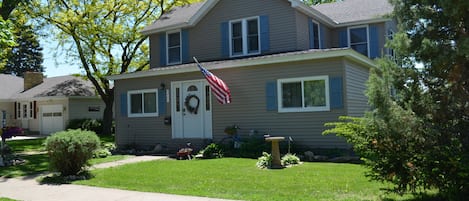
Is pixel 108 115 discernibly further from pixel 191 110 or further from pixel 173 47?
pixel 191 110

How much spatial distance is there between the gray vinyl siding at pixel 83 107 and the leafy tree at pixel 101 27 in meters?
4.04

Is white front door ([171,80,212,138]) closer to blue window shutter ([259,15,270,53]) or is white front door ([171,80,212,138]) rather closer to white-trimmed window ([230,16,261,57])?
white-trimmed window ([230,16,261,57])

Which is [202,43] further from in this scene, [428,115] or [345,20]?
[428,115]

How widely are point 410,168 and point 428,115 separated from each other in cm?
84

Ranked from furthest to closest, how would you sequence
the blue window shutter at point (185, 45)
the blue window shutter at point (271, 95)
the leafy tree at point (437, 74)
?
the blue window shutter at point (185, 45)
the blue window shutter at point (271, 95)
the leafy tree at point (437, 74)

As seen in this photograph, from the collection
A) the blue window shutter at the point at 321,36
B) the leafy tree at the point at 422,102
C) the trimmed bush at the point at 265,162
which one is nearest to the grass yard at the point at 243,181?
the trimmed bush at the point at 265,162

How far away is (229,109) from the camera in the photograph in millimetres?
14820

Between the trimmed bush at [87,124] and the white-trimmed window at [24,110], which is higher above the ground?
the white-trimmed window at [24,110]

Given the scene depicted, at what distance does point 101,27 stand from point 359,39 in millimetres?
14553

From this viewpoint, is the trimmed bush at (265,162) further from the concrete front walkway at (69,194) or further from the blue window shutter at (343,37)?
the blue window shutter at (343,37)

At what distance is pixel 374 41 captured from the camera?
18.0 m

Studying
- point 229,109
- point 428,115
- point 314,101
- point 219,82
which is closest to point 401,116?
point 428,115

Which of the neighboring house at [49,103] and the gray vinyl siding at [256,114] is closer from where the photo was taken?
→ the gray vinyl siding at [256,114]

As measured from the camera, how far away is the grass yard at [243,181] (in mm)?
7273
